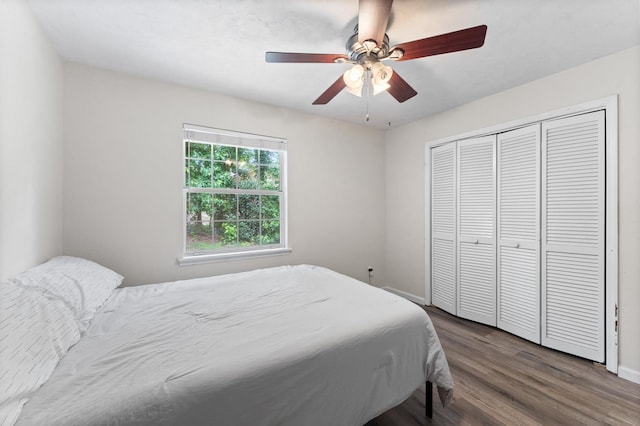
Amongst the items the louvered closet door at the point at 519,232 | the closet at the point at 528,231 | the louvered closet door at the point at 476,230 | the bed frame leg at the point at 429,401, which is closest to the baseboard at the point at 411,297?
the closet at the point at 528,231

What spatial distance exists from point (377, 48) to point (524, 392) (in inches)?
97.8

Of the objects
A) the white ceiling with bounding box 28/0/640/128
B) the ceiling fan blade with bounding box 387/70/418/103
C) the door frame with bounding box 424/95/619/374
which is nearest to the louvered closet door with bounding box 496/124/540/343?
the door frame with bounding box 424/95/619/374

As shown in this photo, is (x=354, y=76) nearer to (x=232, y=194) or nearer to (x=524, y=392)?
(x=232, y=194)

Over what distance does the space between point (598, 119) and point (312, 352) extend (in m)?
2.83

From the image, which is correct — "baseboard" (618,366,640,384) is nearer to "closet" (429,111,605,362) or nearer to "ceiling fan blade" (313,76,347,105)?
"closet" (429,111,605,362)

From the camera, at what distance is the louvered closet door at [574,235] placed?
213cm

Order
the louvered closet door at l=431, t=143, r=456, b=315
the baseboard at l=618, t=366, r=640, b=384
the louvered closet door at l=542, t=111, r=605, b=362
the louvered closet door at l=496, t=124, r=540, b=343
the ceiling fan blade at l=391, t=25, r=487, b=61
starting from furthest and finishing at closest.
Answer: the louvered closet door at l=431, t=143, r=456, b=315, the louvered closet door at l=496, t=124, r=540, b=343, the louvered closet door at l=542, t=111, r=605, b=362, the baseboard at l=618, t=366, r=640, b=384, the ceiling fan blade at l=391, t=25, r=487, b=61

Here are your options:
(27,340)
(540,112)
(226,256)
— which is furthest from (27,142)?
(540,112)

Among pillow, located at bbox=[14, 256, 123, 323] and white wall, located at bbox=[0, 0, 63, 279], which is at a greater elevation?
white wall, located at bbox=[0, 0, 63, 279]

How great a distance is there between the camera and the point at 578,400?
5.74 feet

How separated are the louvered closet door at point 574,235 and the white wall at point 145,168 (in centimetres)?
231

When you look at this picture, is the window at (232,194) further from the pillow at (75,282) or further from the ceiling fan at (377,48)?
the ceiling fan at (377,48)

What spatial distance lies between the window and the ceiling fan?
1.39m

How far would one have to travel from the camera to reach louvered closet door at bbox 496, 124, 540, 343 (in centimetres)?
249
